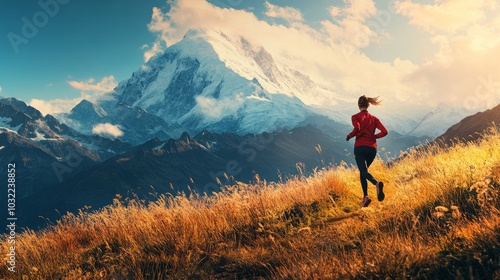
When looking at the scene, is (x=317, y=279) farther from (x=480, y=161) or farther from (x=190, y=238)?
(x=480, y=161)

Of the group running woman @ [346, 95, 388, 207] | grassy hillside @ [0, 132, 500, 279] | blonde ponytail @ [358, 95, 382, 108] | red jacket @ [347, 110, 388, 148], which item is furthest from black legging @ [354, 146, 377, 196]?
Result: blonde ponytail @ [358, 95, 382, 108]

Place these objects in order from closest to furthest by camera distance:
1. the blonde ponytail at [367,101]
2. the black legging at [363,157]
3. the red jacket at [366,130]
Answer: the black legging at [363,157] → the red jacket at [366,130] → the blonde ponytail at [367,101]

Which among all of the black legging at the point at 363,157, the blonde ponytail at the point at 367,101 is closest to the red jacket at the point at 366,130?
the black legging at the point at 363,157

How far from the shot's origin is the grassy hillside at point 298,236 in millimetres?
4113

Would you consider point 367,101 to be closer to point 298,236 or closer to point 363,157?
point 363,157

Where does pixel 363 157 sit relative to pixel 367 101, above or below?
below

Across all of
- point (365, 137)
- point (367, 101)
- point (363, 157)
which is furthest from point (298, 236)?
point (367, 101)

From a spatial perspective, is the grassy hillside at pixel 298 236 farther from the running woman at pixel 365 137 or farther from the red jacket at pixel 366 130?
the red jacket at pixel 366 130

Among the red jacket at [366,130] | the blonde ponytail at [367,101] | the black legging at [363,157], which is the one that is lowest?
the black legging at [363,157]

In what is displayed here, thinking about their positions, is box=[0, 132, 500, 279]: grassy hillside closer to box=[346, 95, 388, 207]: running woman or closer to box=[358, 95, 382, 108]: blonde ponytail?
box=[346, 95, 388, 207]: running woman

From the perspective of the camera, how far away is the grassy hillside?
4.11 m

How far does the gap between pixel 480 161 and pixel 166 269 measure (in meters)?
6.71

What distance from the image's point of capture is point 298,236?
6141 millimetres

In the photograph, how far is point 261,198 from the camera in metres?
8.26
